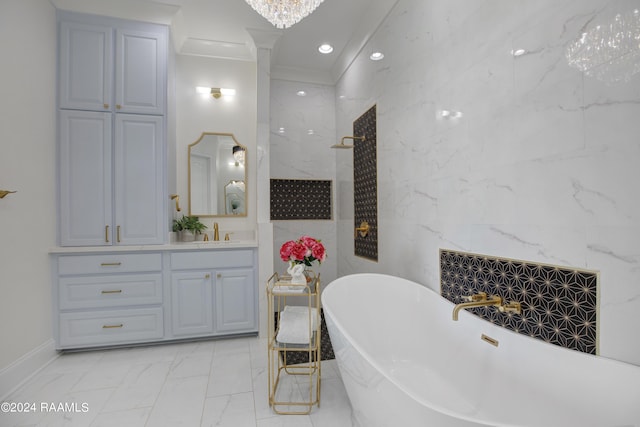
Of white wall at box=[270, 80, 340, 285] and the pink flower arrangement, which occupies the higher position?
white wall at box=[270, 80, 340, 285]

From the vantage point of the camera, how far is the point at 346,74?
3529mm

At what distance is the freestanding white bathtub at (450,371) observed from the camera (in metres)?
0.96

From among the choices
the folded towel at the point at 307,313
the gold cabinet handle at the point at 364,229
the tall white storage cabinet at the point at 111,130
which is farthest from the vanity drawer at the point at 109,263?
the gold cabinet handle at the point at 364,229

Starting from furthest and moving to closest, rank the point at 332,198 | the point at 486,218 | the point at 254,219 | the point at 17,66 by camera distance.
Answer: the point at 332,198, the point at 254,219, the point at 17,66, the point at 486,218

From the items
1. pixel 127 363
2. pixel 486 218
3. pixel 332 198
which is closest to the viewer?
pixel 486 218

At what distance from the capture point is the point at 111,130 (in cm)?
265

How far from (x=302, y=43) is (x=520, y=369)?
3.31m

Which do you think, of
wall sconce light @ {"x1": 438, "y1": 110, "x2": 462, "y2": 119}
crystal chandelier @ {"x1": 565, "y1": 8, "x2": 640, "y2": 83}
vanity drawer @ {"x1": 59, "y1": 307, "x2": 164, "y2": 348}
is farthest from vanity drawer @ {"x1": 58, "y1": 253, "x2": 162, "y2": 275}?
crystal chandelier @ {"x1": 565, "y1": 8, "x2": 640, "y2": 83}

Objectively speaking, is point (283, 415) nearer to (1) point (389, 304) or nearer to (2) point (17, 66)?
(1) point (389, 304)

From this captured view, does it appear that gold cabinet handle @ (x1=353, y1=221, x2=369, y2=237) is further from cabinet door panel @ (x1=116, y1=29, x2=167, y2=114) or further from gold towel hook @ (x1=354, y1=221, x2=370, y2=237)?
cabinet door panel @ (x1=116, y1=29, x2=167, y2=114)

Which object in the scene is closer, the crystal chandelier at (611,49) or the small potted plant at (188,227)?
the crystal chandelier at (611,49)

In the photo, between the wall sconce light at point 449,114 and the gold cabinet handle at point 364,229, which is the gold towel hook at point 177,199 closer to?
the gold cabinet handle at point 364,229

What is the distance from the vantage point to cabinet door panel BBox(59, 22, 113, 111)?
2543mm

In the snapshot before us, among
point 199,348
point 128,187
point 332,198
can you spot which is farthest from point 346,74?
point 199,348
